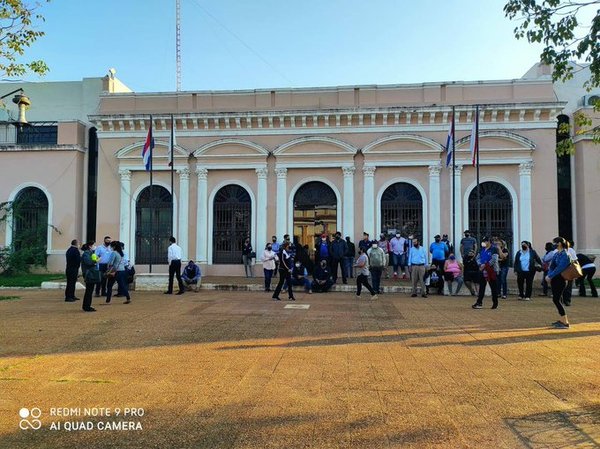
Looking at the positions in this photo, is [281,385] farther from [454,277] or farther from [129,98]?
[129,98]

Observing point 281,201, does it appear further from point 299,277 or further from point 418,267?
point 418,267

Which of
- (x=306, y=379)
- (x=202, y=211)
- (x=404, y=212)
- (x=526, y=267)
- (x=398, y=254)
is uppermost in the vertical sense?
(x=202, y=211)

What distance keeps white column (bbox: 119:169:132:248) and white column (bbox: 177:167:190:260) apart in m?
2.35

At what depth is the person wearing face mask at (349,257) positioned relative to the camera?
56.9 feet

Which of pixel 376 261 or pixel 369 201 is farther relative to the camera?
pixel 369 201

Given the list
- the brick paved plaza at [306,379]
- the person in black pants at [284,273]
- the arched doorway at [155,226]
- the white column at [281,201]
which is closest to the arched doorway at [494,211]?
the white column at [281,201]

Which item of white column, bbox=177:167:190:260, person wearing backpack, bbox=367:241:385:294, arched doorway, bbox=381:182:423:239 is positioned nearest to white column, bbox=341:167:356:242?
arched doorway, bbox=381:182:423:239

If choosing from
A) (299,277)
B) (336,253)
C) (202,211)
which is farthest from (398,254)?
(202,211)

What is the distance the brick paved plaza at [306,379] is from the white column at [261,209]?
1075 cm

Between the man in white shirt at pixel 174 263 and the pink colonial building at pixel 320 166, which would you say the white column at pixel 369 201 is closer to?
the pink colonial building at pixel 320 166

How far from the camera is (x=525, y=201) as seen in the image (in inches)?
768

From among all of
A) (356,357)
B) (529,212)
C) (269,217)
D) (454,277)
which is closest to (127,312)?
A: (356,357)

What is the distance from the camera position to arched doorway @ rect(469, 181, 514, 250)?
19766 mm

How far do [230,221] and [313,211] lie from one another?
369cm
